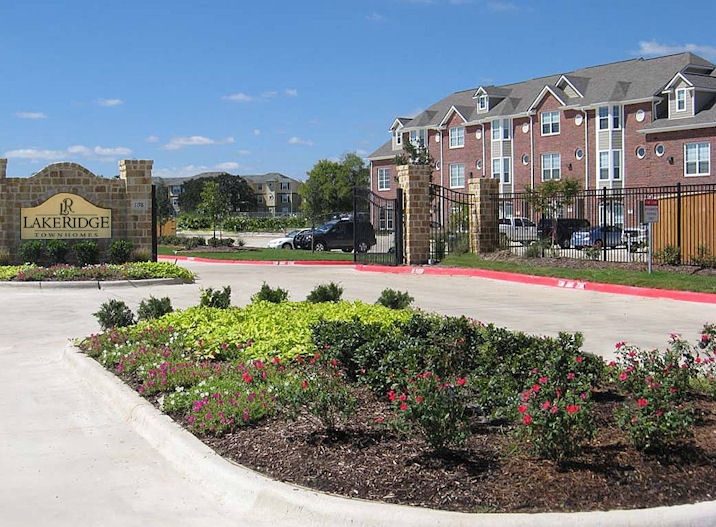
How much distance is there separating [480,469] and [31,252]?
20865 mm

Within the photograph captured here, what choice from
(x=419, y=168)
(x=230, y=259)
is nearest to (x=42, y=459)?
(x=419, y=168)

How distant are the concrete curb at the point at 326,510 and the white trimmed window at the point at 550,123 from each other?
5640 cm

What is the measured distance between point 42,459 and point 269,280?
16.2 m

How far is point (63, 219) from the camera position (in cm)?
2436

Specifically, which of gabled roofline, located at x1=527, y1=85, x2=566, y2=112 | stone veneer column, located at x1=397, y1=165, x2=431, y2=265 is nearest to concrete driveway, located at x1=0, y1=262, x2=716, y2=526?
stone veneer column, located at x1=397, y1=165, x2=431, y2=265

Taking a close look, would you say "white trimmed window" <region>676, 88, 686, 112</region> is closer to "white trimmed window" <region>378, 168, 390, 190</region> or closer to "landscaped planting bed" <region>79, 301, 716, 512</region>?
"white trimmed window" <region>378, 168, 390, 190</region>

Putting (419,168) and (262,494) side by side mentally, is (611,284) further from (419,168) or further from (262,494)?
(262,494)

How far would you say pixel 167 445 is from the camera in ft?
21.0

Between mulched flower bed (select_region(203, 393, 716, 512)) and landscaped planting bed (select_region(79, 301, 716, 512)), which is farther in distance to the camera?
landscaped planting bed (select_region(79, 301, 716, 512))

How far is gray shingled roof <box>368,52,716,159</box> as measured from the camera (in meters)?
53.8

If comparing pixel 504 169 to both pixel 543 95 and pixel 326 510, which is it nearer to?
pixel 543 95

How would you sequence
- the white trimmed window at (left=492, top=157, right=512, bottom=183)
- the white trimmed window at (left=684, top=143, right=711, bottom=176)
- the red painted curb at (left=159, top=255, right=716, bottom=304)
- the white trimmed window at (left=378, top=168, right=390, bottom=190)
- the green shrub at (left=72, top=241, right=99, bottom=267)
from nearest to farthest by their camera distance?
the red painted curb at (left=159, top=255, right=716, bottom=304) < the green shrub at (left=72, top=241, right=99, bottom=267) < the white trimmed window at (left=684, top=143, right=711, bottom=176) < the white trimmed window at (left=492, top=157, right=512, bottom=183) < the white trimmed window at (left=378, top=168, right=390, bottom=190)

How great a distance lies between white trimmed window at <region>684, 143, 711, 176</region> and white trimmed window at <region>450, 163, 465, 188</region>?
68.3 feet

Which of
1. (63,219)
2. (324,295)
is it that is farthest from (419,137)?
(324,295)
